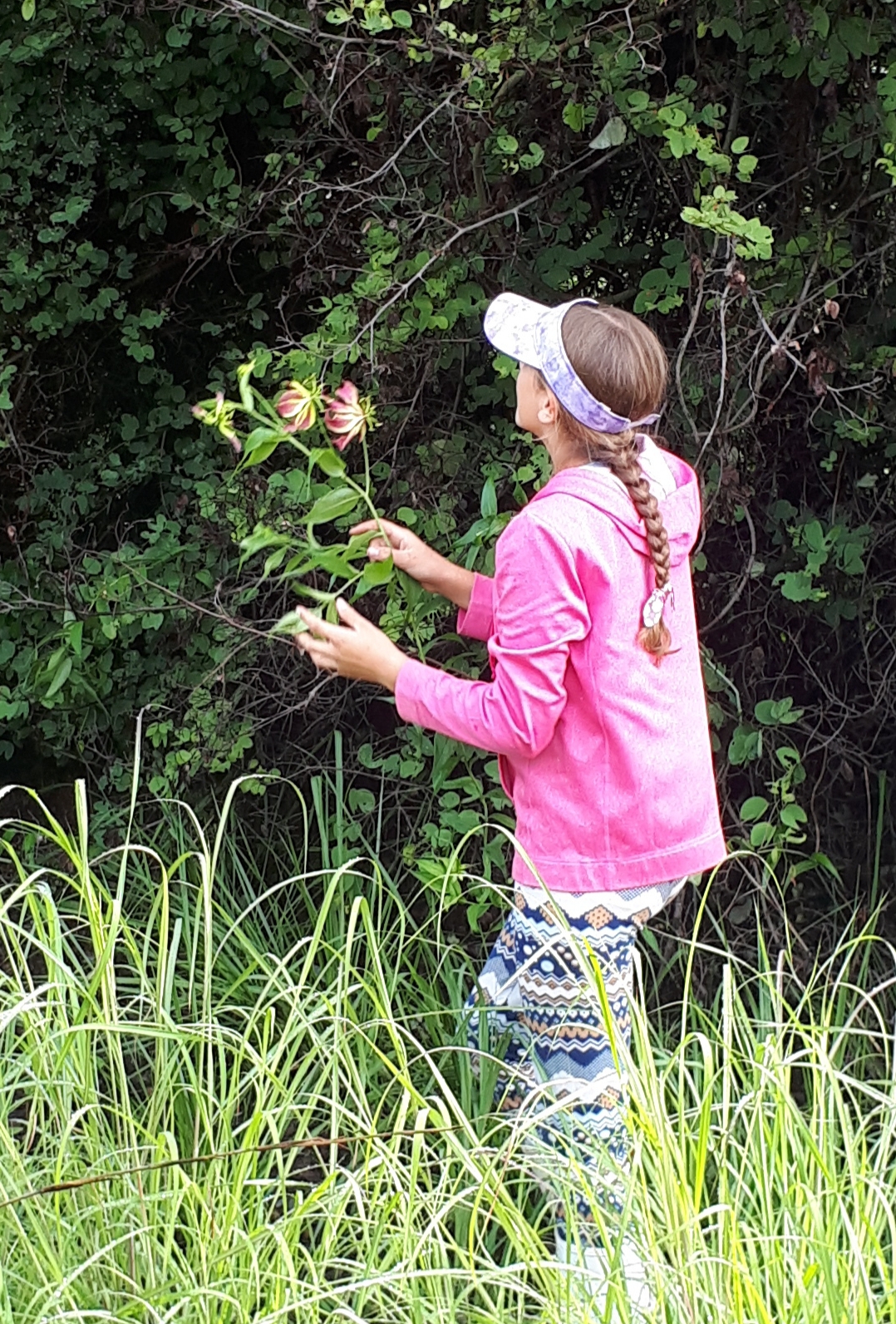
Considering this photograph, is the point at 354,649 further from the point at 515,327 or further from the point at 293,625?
the point at 515,327

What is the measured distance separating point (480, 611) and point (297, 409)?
37 cm

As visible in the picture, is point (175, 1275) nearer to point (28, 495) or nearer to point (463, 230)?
point (463, 230)

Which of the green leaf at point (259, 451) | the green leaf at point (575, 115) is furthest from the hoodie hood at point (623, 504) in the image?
the green leaf at point (575, 115)

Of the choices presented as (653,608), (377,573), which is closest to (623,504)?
(653,608)

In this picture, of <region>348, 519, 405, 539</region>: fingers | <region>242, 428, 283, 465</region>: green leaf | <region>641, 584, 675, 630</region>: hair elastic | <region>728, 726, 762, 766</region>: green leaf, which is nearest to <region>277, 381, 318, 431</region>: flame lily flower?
<region>242, 428, 283, 465</region>: green leaf

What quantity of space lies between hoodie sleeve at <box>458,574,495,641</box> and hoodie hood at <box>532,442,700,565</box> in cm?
23

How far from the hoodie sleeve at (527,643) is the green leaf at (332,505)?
0.26 m

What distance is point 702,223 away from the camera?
6.27 feet

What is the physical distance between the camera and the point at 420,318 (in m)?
2.23

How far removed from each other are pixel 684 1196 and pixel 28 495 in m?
2.23

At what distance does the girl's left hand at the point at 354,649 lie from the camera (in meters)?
1.75

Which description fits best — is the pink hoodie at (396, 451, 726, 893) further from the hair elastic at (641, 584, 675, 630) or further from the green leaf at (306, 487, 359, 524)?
the green leaf at (306, 487, 359, 524)

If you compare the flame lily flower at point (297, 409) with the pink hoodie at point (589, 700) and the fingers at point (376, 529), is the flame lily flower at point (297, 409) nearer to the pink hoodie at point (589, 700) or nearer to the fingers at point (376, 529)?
the fingers at point (376, 529)

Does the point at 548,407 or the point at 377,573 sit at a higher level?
the point at 548,407
